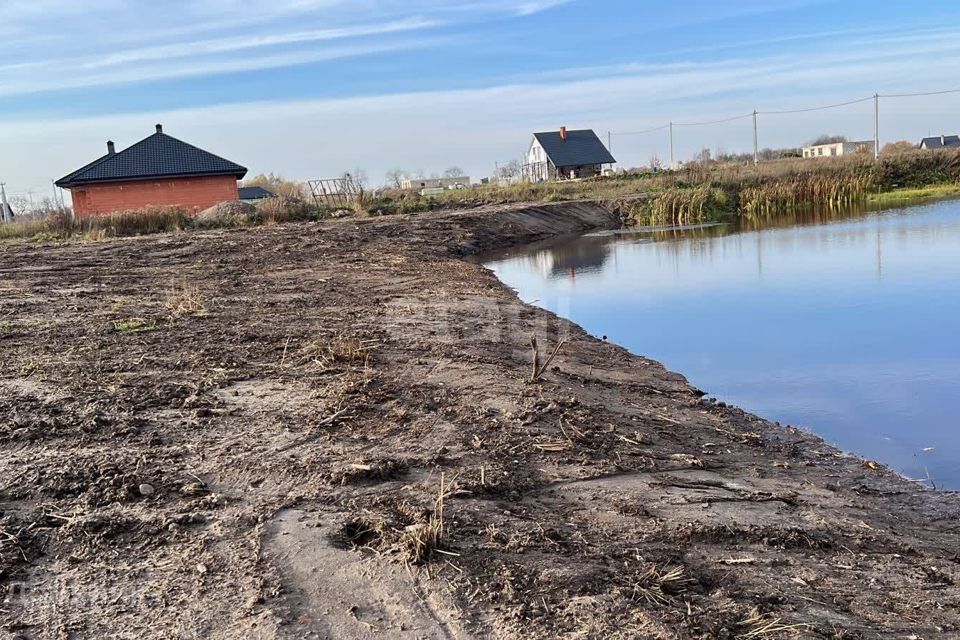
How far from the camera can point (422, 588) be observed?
268 centimetres

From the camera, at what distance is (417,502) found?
3.44 meters

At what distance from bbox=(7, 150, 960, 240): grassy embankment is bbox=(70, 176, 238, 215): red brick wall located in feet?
12.9

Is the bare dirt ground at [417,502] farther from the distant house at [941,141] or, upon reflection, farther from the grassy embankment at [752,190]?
the distant house at [941,141]

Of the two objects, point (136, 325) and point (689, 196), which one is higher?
point (689, 196)

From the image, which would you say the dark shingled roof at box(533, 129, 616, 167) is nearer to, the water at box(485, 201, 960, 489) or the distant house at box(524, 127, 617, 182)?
the distant house at box(524, 127, 617, 182)

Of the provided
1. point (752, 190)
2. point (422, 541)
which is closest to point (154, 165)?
point (752, 190)

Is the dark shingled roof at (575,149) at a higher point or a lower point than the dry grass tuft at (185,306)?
higher

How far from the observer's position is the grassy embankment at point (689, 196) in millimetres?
22469

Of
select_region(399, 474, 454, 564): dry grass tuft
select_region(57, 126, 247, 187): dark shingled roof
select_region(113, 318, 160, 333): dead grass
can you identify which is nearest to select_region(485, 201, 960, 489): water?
select_region(399, 474, 454, 564): dry grass tuft

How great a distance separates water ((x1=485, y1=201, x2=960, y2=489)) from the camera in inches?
236

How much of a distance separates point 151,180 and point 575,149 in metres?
32.2

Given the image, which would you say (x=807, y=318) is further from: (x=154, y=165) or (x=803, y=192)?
(x=154, y=165)

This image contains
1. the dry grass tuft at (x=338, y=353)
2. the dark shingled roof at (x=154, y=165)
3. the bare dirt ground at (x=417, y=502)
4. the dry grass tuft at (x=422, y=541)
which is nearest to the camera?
the bare dirt ground at (x=417, y=502)

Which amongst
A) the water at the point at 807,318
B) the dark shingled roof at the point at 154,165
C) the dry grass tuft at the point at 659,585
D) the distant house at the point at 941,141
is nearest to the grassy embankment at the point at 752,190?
the dark shingled roof at the point at 154,165
